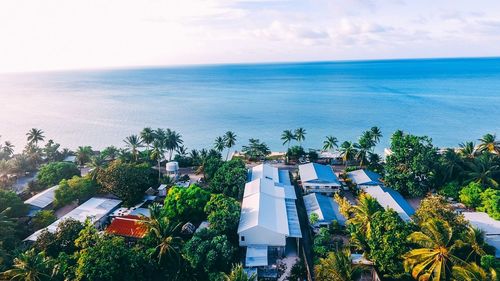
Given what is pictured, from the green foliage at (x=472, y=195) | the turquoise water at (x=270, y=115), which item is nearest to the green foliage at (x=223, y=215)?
the green foliage at (x=472, y=195)

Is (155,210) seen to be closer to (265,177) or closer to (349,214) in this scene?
(265,177)

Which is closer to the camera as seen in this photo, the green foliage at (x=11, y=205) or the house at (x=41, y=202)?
the green foliage at (x=11, y=205)

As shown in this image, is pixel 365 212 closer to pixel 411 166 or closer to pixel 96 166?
pixel 411 166

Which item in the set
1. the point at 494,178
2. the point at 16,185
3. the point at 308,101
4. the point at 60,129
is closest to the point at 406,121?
the point at 308,101

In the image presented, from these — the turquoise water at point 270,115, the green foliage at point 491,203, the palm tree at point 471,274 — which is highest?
the palm tree at point 471,274

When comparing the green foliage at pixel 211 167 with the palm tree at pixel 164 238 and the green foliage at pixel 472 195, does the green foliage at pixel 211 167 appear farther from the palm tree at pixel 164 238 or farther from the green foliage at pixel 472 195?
the green foliage at pixel 472 195

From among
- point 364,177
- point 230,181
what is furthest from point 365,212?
point 230,181
